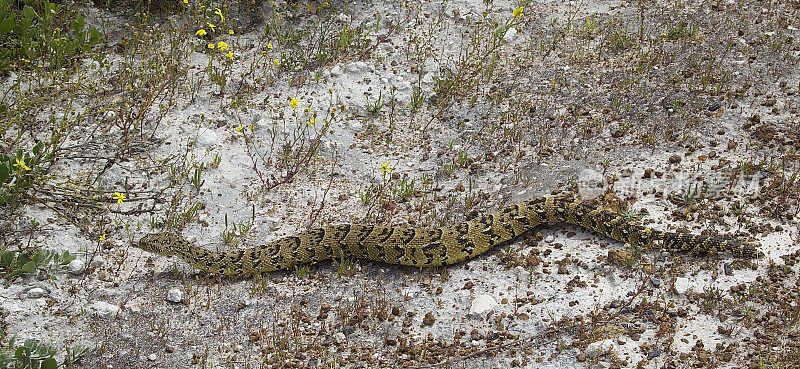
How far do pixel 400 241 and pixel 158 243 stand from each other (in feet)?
9.73

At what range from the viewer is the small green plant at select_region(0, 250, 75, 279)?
24.4 ft

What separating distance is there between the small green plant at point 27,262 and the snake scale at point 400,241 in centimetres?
92

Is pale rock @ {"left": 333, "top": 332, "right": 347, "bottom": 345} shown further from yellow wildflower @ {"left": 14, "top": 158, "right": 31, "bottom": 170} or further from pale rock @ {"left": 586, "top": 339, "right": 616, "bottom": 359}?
yellow wildflower @ {"left": 14, "top": 158, "right": 31, "bottom": 170}

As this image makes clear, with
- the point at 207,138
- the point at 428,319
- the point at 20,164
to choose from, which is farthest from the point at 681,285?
the point at 20,164

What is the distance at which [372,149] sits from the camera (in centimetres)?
1030

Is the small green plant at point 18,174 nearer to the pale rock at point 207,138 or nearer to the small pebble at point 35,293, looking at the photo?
the small pebble at point 35,293

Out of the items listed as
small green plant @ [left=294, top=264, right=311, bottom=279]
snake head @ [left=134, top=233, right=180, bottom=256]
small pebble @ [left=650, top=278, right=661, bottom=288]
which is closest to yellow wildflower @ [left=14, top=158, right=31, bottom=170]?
snake head @ [left=134, top=233, right=180, bottom=256]

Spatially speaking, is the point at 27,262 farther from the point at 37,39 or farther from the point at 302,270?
the point at 37,39

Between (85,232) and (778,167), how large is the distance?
887 centimetres

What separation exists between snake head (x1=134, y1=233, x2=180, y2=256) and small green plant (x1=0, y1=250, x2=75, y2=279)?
0.81 meters

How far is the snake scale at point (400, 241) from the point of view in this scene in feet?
26.5

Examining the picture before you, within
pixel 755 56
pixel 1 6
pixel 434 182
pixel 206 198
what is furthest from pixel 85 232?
pixel 755 56

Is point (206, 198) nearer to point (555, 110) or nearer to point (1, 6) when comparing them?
point (1, 6)

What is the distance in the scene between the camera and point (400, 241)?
8.16 metres
